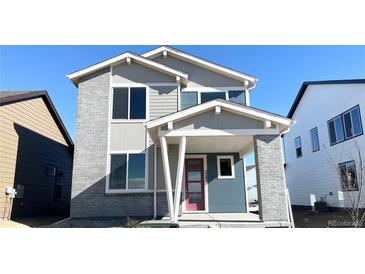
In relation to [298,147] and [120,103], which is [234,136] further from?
[298,147]

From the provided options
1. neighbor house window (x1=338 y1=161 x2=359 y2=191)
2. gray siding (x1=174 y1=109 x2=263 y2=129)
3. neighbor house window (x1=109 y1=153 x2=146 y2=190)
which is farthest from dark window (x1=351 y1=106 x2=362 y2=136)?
neighbor house window (x1=109 y1=153 x2=146 y2=190)

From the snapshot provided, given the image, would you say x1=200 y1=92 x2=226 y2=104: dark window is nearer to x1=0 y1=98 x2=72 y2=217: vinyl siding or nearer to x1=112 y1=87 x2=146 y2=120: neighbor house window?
x1=112 y1=87 x2=146 y2=120: neighbor house window

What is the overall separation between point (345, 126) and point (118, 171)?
11.1 m

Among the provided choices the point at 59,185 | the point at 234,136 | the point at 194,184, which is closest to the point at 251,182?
the point at 194,184

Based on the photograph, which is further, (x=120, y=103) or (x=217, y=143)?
(x=120, y=103)

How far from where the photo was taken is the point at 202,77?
496 inches

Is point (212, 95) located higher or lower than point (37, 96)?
lower

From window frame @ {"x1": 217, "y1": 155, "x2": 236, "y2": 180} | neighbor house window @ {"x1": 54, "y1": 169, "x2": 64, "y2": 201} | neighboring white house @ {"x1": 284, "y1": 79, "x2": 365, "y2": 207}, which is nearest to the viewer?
window frame @ {"x1": 217, "y1": 155, "x2": 236, "y2": 180}

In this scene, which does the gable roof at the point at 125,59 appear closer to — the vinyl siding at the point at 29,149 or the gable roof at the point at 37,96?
the gable roof at the point at 37,96

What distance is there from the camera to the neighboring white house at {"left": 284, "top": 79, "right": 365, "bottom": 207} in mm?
13180

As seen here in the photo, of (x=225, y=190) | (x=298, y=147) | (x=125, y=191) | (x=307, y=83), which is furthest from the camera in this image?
(x=298, y=147)

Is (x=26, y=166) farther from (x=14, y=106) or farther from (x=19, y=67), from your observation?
(x=19, y=67)

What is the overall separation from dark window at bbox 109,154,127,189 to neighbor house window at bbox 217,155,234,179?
13.0 ft
